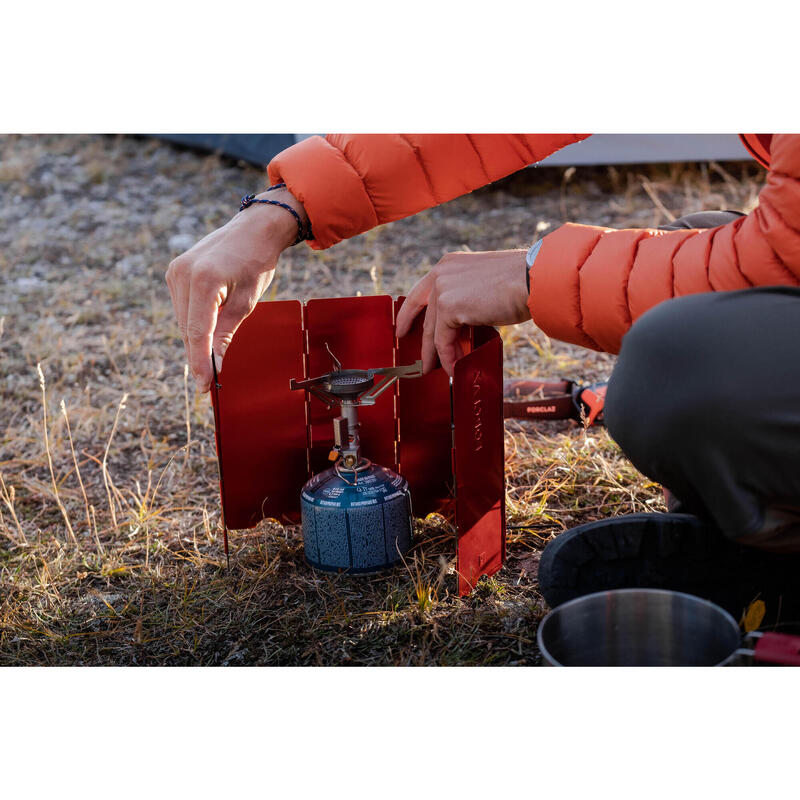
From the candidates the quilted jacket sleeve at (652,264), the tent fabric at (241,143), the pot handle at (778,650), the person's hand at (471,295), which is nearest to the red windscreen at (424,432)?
the person's hand at (471,295)

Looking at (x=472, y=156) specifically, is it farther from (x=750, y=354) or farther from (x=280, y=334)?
(x=750, y=354)

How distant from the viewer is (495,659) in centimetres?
150

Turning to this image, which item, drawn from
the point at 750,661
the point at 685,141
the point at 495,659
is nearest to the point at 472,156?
the point at 495,659

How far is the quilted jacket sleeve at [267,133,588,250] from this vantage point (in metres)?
1.65

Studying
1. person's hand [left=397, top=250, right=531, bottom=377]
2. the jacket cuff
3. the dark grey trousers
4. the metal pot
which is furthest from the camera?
the jacket cuff

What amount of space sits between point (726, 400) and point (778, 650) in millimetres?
349

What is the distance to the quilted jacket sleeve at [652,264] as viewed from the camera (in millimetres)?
1260

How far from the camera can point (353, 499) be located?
173 cm

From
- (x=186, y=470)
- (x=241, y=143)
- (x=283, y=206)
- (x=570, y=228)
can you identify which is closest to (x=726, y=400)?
(x=570, y=228)

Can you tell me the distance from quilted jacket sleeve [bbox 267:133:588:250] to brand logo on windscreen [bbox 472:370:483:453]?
0.38 metres

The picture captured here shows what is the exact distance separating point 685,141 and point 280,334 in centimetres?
325

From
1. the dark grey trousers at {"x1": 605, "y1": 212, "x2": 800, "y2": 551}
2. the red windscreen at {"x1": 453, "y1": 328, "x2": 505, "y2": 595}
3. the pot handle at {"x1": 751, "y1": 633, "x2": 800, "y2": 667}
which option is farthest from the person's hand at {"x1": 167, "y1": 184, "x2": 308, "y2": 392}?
the pot handle at {"x1": 751, "y1": 633, "x2": 800, "y2": 667}

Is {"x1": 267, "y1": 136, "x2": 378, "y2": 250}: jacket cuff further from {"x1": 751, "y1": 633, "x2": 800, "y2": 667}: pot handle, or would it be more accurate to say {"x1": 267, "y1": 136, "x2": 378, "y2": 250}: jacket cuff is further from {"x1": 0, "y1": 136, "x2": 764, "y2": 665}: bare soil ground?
{"x1": 751, "y1": 633, "x2": 800, "y2": 667}: pot handle

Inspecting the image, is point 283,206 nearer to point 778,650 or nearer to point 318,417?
point 318,417
